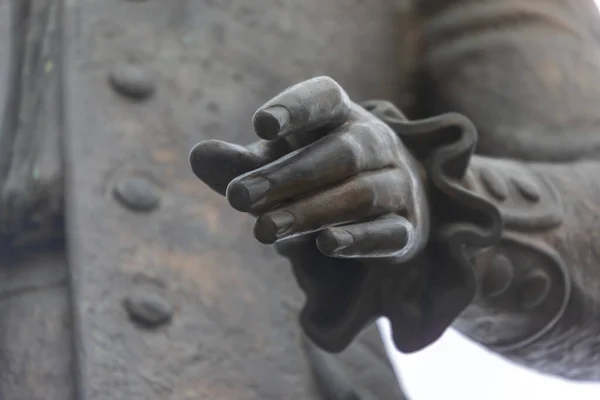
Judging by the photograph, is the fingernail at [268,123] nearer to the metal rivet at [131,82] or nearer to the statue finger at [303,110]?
the statue finger at [303,110]

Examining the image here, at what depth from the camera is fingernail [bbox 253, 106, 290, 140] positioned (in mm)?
571

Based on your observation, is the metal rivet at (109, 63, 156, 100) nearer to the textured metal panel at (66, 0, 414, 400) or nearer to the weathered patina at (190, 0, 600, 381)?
the textured metal panel at (66, 0, 414, 400)

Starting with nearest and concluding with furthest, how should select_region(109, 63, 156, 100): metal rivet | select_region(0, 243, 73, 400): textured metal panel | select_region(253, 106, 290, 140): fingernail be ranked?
1. select_region(253, 106, 290, 140): fingernail
2. select_region(0, 243, 73, 400): textured metal panel
3. select_region(109, 63, 156, 100): metal rivet

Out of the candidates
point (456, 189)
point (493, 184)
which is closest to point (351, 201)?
point (456, 189)

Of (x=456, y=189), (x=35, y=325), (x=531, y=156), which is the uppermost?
(x=456, y=189)

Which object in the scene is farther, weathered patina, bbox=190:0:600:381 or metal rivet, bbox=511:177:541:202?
metal rivet, bbox=511:177:541:202

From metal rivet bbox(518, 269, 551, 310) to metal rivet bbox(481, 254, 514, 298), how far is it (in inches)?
0.7

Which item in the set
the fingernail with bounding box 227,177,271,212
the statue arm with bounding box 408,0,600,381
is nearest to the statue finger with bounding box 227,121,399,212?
the fingernail with bounding box 227,177,271,212

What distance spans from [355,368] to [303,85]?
0.37m

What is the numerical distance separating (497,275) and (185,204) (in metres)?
0.27

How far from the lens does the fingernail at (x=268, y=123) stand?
57 cm

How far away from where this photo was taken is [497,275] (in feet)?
2.74

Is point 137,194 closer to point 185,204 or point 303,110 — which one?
point 185,204

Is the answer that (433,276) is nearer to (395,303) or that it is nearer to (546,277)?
(395,303)
